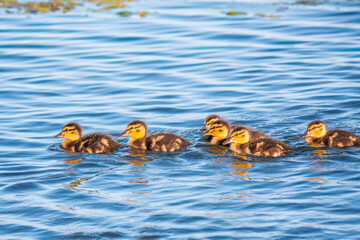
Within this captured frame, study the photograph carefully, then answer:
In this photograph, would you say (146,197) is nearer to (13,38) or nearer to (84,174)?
(84,174)

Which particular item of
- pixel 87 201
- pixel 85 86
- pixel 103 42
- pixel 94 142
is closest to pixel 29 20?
pixel 103 42

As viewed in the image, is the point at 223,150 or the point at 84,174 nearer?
the point at 84,174

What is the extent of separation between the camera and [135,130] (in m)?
8.85

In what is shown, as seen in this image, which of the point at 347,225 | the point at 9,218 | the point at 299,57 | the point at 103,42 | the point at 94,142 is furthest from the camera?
the point at 103,42

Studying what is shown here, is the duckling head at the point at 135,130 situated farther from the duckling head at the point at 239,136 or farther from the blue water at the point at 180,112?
the duckling head at the point at 239,136

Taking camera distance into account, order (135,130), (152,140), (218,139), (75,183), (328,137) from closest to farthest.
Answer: (75,183), (328,137), (152,140), (135,130), (218,139)

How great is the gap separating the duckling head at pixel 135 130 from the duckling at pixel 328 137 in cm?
199

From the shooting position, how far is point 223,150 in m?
8.77

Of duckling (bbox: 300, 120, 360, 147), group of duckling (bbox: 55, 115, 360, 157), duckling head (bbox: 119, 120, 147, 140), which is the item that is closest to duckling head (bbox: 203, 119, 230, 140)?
group of duckling (bbox: 55, 115, 360, 157)

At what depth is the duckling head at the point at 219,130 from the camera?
8.86 metres

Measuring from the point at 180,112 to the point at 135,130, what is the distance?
1.80 meters

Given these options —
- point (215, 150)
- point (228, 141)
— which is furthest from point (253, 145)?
point (215, 150)

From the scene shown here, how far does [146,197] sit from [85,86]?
5658 mm

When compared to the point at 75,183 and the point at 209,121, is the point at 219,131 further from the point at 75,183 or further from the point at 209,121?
the point at 75,183
